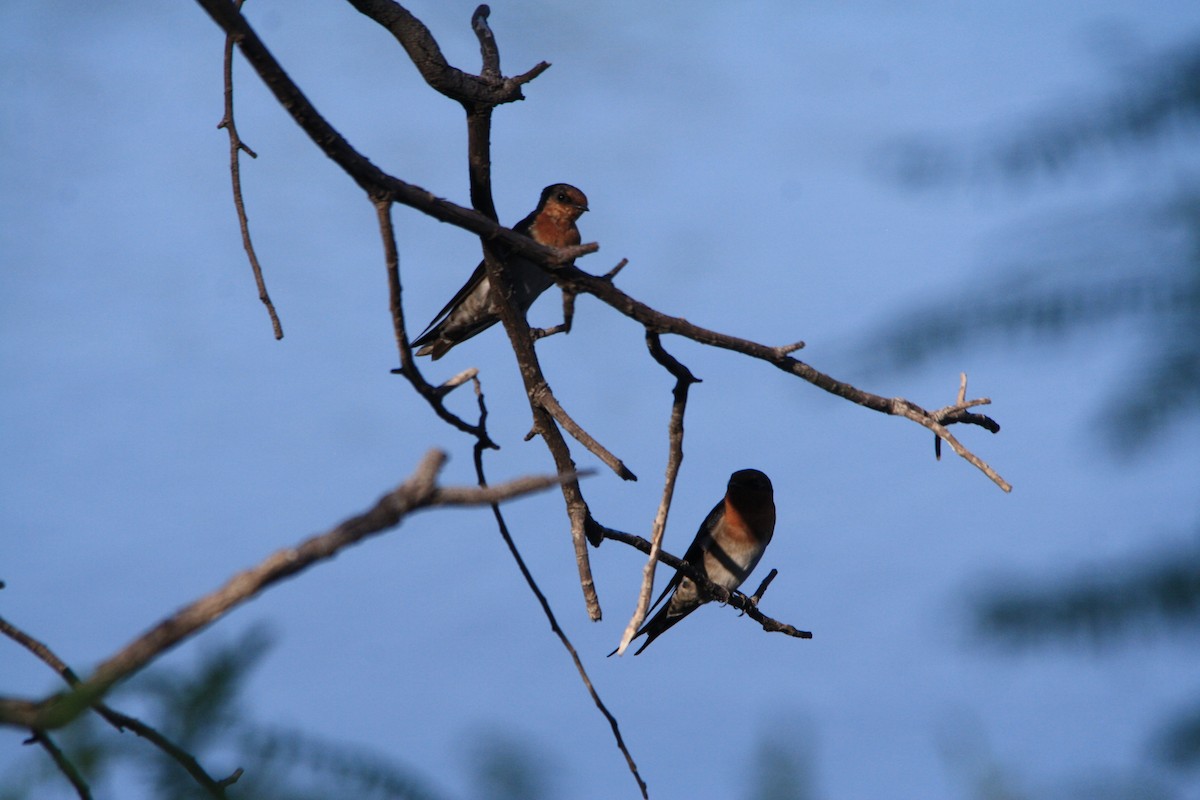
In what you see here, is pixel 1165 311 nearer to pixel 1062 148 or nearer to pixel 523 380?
pixel 1062 148

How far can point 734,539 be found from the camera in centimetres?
714

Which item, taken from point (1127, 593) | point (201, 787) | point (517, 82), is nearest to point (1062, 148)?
point (1127, 593)

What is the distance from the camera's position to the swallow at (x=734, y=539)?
702 cm

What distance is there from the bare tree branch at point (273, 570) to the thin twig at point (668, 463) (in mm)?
1262

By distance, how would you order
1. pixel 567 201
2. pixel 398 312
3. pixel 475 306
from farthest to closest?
1. pixel 567 201
2. pixel 475 306
3. pixel 398 312

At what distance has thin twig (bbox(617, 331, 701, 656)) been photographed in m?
2.46

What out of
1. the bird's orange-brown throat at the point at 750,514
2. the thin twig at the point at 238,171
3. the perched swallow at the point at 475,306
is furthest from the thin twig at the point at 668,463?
the bird's orange-brown throat at the point at 750,514

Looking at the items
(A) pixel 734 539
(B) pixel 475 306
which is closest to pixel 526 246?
(B) pixel 475 306

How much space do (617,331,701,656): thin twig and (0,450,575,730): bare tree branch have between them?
4.14ft

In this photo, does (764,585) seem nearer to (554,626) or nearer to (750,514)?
(554,626)

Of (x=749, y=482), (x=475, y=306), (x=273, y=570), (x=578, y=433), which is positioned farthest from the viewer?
(x=749, y=482)

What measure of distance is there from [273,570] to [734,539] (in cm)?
614

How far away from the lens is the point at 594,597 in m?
2.88

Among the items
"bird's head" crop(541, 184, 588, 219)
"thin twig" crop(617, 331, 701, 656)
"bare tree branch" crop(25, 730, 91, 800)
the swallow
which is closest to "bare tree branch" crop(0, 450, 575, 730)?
"bare tree branch" crop(25, 730, 91, 800)
